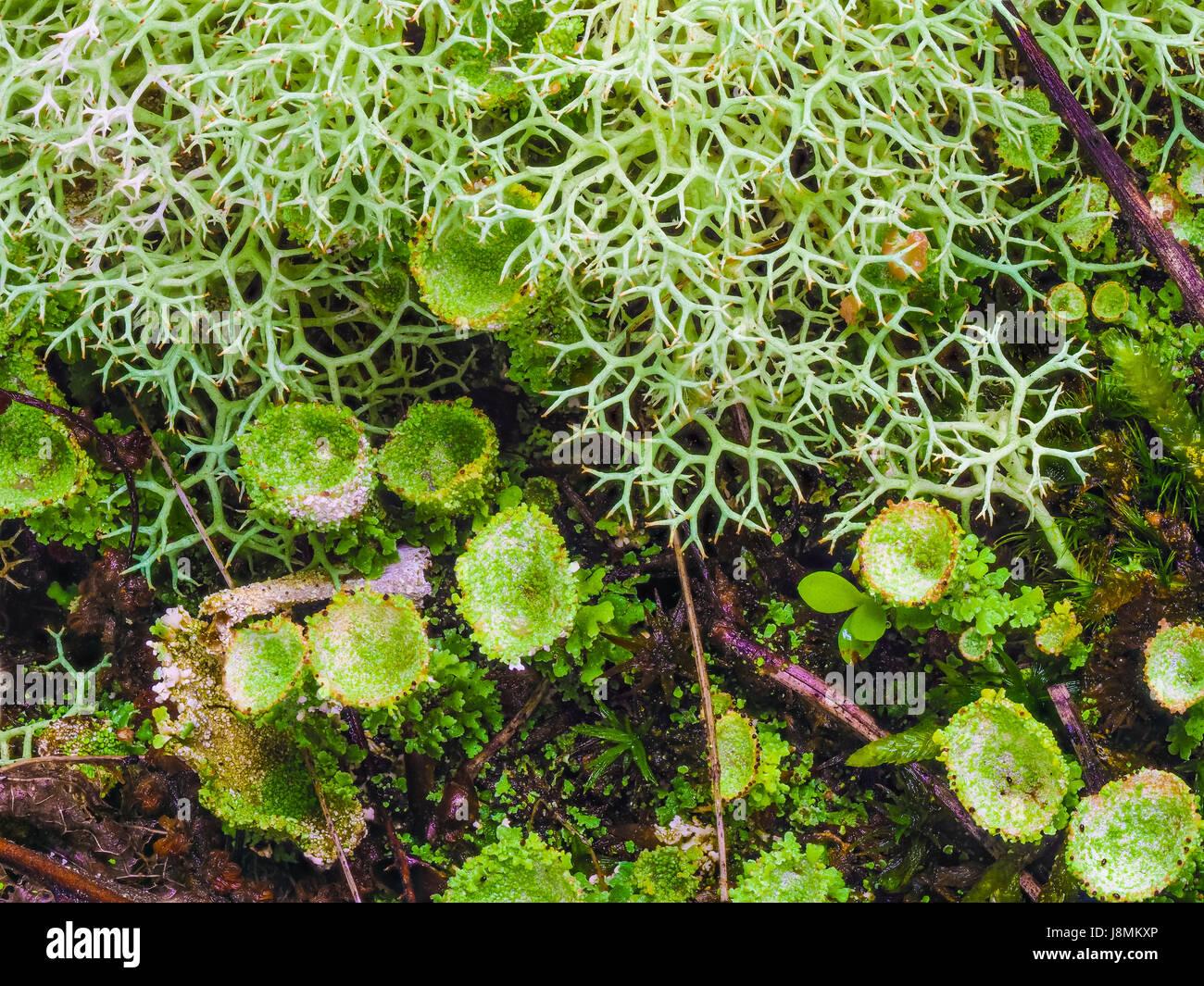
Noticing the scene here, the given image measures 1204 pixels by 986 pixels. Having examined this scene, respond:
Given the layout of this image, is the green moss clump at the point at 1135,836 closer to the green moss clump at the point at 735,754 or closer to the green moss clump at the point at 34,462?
the green moss clump at the point at 735,754

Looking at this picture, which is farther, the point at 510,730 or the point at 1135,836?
the point at 510,730

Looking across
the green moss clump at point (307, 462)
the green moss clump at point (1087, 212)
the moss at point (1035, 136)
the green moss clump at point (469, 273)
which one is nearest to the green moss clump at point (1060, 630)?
the green moss clump at point (1087, 212)

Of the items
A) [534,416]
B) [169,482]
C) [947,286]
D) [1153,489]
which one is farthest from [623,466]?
[1153,489]

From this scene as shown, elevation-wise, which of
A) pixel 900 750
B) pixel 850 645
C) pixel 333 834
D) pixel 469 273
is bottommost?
pixel 333 834

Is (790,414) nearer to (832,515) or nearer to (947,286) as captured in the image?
(832,515)

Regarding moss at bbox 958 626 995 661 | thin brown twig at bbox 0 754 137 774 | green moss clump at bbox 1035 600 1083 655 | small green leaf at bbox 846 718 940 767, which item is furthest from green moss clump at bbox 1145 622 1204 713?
thin brown twig at bbox 0 754 137 774

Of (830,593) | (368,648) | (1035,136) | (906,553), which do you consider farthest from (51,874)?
(1035,136)

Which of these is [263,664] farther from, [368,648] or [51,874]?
[51,874]
